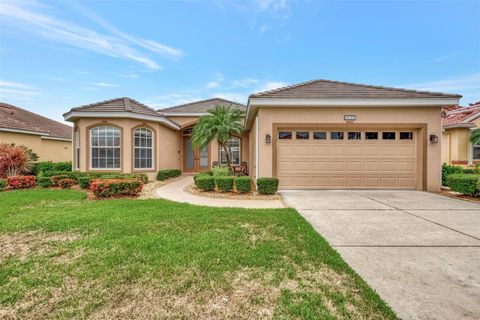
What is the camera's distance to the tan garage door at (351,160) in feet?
31.9

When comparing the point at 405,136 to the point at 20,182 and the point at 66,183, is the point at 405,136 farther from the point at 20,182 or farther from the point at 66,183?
the point at 20,182

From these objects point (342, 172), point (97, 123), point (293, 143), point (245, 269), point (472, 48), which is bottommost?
point (245, 269)

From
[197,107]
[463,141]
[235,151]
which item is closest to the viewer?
[463,141]

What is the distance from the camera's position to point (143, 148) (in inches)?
516

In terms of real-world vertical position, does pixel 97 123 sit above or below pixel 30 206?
above

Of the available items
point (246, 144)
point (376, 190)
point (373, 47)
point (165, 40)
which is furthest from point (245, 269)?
point (373, 47)

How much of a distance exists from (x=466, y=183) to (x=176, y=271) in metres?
10.7

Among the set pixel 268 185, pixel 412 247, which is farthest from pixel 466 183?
pixel 268 185

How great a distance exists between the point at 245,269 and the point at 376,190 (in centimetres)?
877

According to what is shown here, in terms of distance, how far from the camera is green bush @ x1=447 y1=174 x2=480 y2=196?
26.6 ft

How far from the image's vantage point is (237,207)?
673 cm

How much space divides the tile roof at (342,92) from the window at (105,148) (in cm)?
819

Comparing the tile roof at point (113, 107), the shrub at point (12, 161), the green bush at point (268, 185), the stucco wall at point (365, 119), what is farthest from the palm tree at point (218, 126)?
the shrub at point (12, 161)

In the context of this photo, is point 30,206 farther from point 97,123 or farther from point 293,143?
point 293,143
